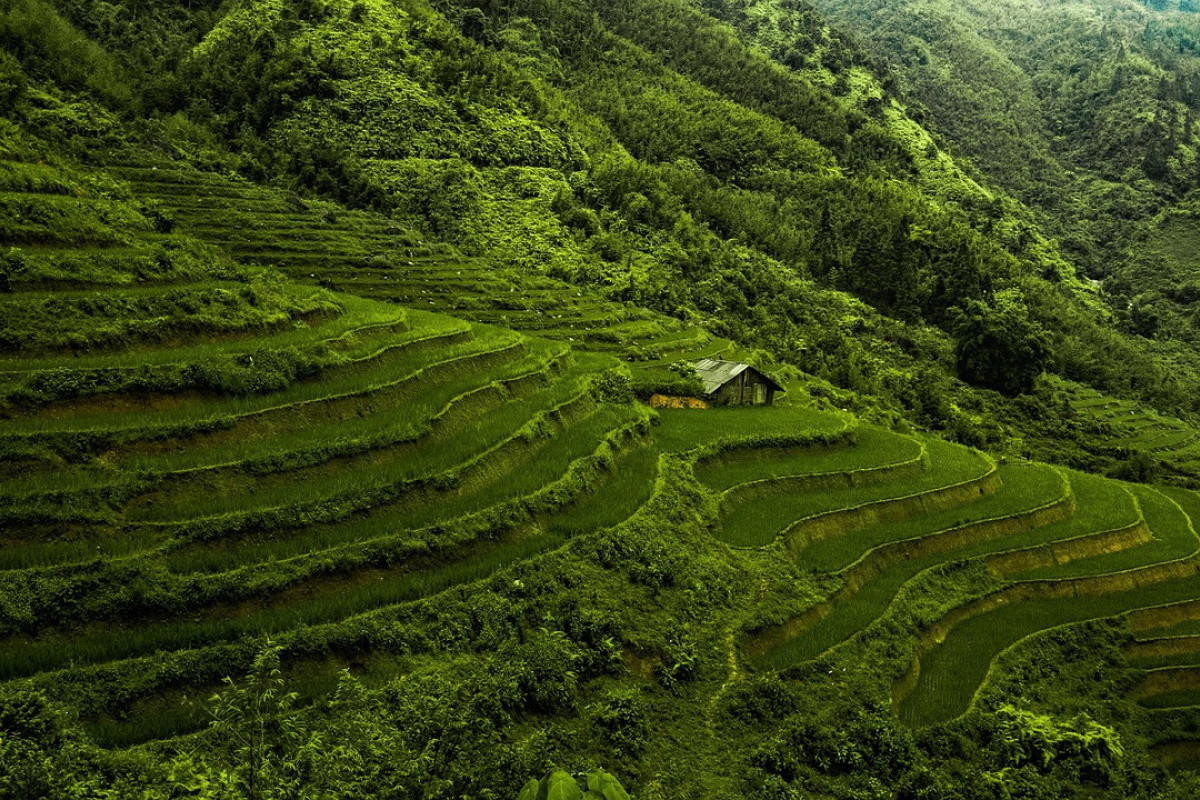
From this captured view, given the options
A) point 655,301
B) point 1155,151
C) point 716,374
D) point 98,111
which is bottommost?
point 655,301

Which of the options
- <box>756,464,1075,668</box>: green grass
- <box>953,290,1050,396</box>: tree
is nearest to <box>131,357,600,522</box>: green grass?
<box>756,464,1075,668</box>: green grass

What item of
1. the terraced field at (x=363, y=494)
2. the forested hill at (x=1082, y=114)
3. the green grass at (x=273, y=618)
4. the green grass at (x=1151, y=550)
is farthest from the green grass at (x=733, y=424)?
the forested hill at (x=1082, y=114)

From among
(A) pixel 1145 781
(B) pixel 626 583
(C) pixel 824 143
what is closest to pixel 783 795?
(B) pixel 626 583

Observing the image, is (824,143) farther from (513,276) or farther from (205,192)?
(205,192)

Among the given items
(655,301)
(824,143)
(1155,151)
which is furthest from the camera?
(1155,151)

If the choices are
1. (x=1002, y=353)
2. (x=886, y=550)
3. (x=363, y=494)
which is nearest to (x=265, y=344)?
(x=363, y=494)
